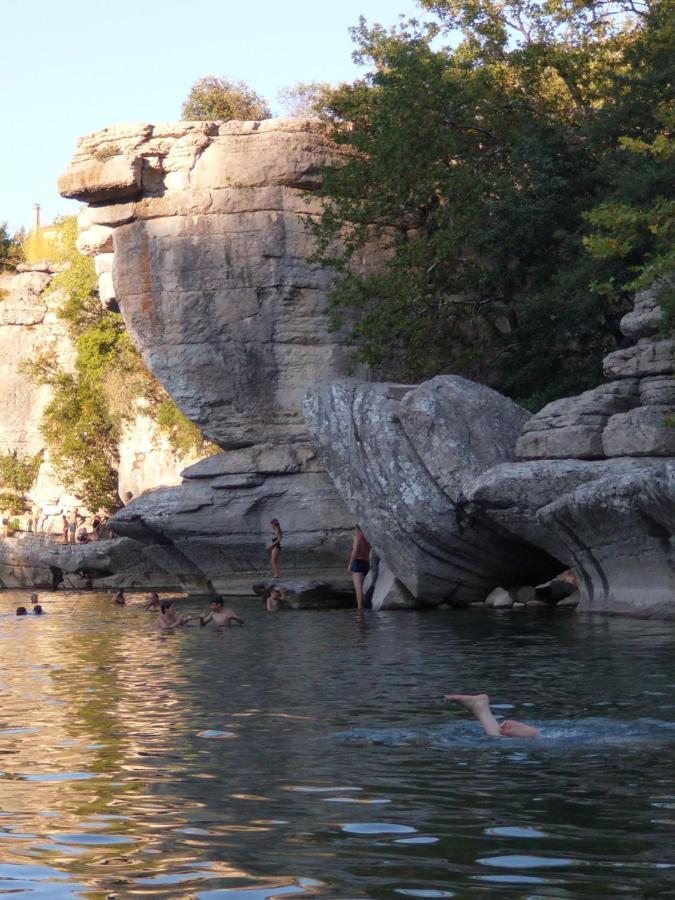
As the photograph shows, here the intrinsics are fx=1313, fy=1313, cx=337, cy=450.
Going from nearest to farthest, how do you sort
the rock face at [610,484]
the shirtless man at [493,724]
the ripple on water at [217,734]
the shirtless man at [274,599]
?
the shirtless man at [493,724] → the ripple on water at [217,734] → the rock face at [610,484] → the shirtless man at [274,599]

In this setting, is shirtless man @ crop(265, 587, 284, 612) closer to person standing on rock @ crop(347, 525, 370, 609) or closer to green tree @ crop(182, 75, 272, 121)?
person standing on rock @ crop(347, 525, 370, 609)

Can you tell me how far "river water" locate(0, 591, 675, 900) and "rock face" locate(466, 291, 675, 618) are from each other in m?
3.65

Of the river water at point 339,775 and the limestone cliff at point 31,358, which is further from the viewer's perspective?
the limestone cliff at point 31,358

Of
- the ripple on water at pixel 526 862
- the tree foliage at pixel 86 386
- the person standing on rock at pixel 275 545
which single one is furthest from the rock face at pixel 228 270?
the ripple on water at pixel 526 862

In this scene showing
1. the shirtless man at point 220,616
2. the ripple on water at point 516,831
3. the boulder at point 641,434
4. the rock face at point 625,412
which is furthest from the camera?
the rock face at point 625,412

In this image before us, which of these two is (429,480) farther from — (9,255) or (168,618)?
(9,255)

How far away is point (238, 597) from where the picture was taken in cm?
2892

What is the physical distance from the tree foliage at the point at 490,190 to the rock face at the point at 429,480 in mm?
3630

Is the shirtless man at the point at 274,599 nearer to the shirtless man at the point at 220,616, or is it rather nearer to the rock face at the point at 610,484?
the shirtless man at the point at 220,616

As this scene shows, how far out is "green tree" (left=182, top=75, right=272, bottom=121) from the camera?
135 feet

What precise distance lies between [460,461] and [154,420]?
50.8 feet

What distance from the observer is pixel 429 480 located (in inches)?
896

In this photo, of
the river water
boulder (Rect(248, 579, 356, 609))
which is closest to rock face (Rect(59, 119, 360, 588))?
boulder (Rect(248, 579, 356, 609))

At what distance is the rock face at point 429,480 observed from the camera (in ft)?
73.8
